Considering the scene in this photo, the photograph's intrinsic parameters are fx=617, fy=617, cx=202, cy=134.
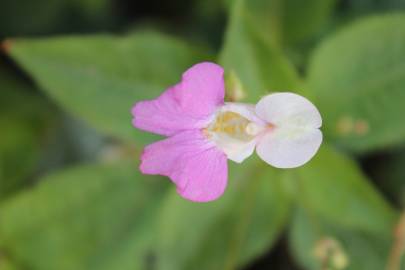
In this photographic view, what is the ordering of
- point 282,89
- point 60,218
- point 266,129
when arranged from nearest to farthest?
point 266,129 < point 282,89 < point 60,218

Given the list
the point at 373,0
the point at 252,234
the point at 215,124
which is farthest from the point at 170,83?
the point at 373,0

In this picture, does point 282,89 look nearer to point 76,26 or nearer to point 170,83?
point 170,83

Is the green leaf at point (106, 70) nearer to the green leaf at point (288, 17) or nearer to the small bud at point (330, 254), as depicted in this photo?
the green leaf at point (288, 17)

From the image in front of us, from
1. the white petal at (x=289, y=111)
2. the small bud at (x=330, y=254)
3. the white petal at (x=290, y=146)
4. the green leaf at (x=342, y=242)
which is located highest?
the white petal at (x=289, y=111)

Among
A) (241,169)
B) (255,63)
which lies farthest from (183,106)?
(241,169)

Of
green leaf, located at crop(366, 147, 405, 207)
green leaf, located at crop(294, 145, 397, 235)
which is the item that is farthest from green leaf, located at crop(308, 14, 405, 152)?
green leaf, located at crop(366, 147, 405, 207)

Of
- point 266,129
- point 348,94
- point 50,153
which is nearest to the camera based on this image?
point 266,129

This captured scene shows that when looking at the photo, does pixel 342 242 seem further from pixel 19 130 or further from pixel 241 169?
pixel 19 130

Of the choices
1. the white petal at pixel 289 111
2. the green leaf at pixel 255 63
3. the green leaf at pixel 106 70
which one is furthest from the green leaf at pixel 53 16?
the white petal at pixel 289 111
